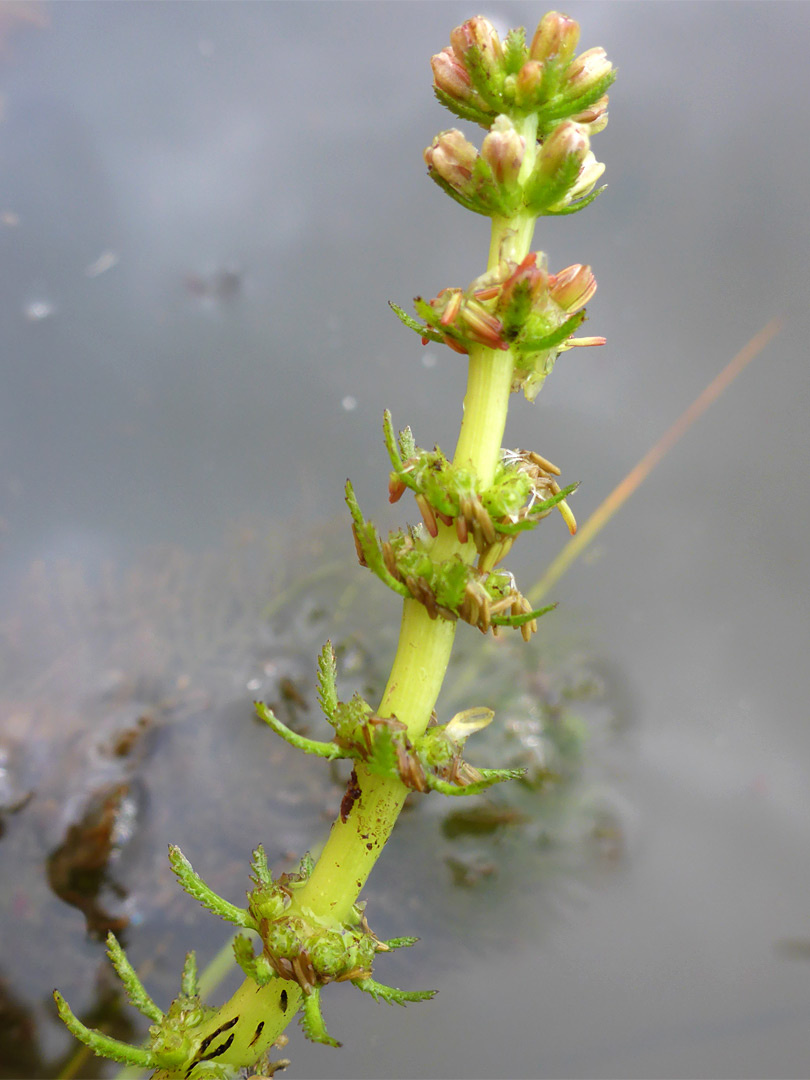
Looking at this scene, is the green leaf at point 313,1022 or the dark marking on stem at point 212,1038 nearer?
the green leaf at point 313,1022

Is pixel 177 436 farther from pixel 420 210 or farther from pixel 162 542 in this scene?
pixel 420 210

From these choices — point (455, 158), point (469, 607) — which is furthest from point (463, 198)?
point (469, 607)

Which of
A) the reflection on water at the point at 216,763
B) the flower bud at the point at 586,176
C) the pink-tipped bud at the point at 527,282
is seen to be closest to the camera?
the pink-tipped bud at the point at 527,282

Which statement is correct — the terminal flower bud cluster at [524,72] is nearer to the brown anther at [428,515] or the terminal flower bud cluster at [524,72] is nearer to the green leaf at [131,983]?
the brown anther at [428,515]

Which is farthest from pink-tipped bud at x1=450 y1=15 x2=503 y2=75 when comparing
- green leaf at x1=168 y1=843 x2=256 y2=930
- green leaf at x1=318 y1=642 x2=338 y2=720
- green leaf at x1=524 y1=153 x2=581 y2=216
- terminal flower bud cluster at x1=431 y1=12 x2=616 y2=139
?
green leaf at x1=168 y1=843 x2=256 y2=930

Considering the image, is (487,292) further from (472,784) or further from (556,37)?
(472,784)

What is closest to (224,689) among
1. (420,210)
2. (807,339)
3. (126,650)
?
(126,650)

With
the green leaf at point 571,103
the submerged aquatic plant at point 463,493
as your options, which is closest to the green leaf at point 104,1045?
the submerged aquatic plant at point 463,493
